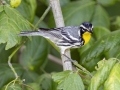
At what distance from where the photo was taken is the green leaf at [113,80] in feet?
6.77

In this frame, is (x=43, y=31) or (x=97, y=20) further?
(x=97, y=20)

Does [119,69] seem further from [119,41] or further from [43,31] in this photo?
[43,31]

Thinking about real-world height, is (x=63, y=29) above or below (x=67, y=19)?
below

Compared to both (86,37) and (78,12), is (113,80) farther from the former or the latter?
(78,12)

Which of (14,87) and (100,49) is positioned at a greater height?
(100,49)

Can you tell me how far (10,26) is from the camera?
2438mm

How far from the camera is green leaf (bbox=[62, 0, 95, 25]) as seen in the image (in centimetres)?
364

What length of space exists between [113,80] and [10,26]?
2.50 ft

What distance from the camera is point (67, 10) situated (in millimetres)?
3691

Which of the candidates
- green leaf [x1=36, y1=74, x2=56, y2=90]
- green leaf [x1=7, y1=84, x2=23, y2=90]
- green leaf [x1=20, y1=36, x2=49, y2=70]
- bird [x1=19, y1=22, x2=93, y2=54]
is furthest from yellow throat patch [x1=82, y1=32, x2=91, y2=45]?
green leaf [x1=7, y1=84, x2=23, y2=90]

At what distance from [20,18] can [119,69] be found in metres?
0.76

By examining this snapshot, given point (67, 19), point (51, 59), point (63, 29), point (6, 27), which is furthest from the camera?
point (51, 59)

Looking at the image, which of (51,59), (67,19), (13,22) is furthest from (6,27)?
(51,59)

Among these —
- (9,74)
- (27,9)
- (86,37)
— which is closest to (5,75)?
(9,74)
